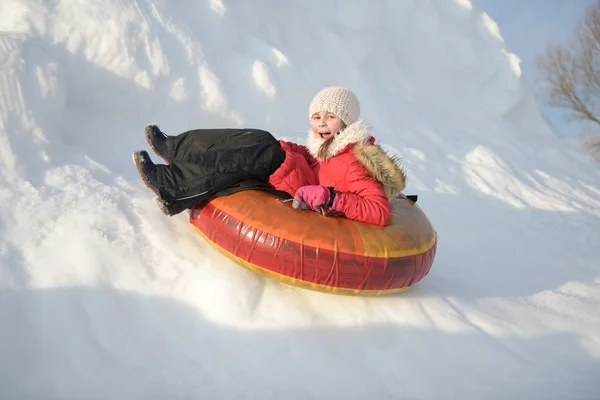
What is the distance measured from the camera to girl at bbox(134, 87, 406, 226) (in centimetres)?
250

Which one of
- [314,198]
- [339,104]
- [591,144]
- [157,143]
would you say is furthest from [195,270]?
[591,144]

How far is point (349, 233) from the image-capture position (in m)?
2.43

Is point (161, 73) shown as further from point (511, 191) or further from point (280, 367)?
point (511, 191)

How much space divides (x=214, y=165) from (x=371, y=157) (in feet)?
3.11

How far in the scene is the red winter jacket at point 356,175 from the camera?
254cm

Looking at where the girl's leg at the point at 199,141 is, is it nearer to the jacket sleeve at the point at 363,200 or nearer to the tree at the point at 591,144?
the jacket sleeve at the point at 363,200

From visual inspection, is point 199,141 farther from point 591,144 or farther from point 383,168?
point 591,144

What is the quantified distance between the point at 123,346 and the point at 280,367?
0.77 metres

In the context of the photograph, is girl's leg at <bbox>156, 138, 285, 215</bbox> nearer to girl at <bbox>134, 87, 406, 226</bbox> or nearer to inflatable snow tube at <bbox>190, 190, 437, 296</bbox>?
girl at <bbox>134, 87, 406, 226</bbox>

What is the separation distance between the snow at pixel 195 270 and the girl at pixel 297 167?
38 cm

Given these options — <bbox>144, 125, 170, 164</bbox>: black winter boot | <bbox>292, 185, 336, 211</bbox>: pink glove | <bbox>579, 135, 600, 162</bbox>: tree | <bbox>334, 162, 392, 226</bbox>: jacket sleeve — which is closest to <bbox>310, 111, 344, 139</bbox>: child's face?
<bbox>334, 162, 392, 226</bbox>: jacket sleeve

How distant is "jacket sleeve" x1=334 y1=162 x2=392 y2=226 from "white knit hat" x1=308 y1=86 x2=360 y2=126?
41 cm

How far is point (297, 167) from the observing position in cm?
291

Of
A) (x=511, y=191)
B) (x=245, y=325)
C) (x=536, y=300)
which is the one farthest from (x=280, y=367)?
(x=511, y=191)
